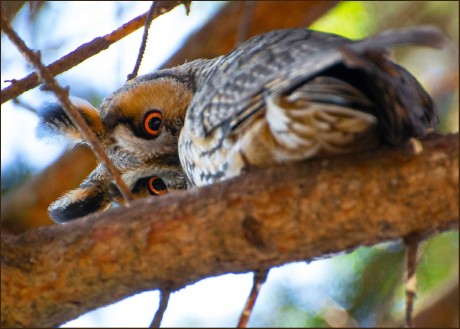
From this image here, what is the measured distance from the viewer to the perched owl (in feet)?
6.21

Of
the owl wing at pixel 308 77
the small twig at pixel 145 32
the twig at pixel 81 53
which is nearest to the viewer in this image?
the owl wing at pixel 308 77

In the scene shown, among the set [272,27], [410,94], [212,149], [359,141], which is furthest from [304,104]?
[272,27]

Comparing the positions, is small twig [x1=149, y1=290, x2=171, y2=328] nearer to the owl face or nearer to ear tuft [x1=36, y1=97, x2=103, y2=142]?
the owl face

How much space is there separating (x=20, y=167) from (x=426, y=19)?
2.43 m

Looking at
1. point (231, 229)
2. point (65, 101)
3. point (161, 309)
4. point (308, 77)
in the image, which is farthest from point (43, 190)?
point (308, 77)

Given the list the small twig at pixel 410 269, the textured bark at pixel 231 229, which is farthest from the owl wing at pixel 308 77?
the small twig at pixel 410 269

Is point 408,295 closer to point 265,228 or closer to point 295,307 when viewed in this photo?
point 265,228

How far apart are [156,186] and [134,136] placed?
0.21 m

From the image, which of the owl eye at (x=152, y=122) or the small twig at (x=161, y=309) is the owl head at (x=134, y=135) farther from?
the small twig at (x=161, y=309)

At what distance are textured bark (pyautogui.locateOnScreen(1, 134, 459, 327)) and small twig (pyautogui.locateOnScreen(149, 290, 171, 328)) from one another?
0.08ft

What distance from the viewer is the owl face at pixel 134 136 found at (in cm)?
278

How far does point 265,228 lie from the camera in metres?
2.00

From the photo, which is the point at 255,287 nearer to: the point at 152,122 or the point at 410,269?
the point at 410,269

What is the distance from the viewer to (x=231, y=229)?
2.01m
